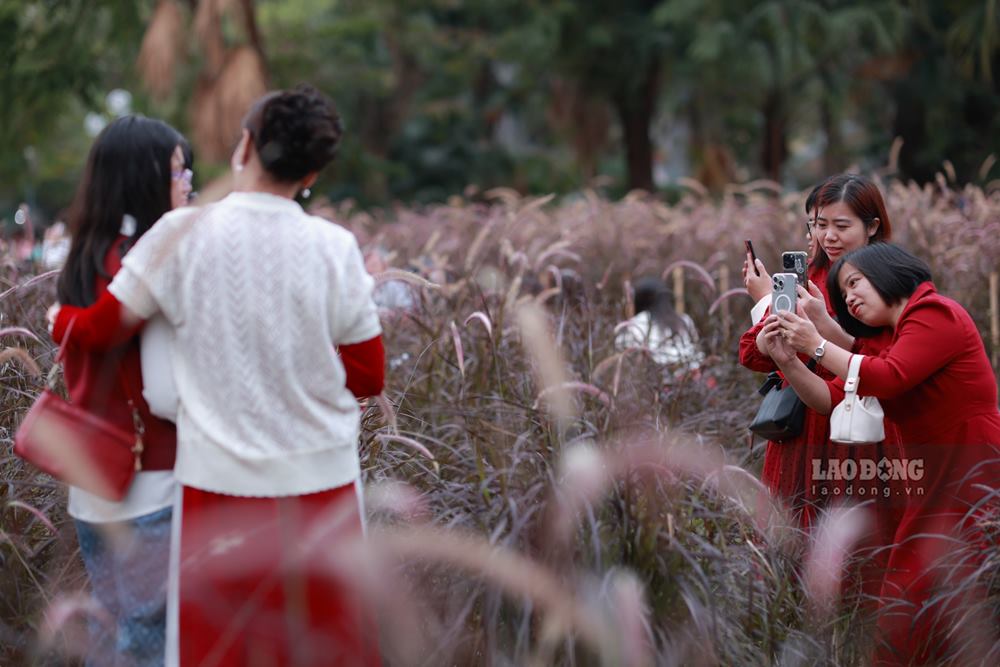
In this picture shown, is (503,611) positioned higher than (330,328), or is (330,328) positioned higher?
(330,328)

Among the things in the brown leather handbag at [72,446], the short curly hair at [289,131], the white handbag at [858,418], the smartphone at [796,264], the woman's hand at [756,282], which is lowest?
the white handbag at [858,418]

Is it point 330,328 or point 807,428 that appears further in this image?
point 807,428

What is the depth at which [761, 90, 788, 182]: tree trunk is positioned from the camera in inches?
842

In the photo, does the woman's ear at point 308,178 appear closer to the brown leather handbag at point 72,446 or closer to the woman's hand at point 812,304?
the brown leather handbag at point 72,446

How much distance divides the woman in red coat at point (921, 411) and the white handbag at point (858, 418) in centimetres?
3

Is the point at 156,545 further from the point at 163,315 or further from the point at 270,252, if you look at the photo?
the point at 270,252

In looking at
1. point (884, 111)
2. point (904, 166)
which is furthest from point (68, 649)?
point (884, 111)

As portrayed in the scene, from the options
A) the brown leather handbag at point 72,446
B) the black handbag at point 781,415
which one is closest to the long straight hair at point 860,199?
the black handbag at point 781,415

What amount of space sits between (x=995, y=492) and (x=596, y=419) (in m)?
1.17

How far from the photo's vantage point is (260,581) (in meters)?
2.91

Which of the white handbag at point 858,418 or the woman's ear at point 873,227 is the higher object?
the woman's ear at point 873,227

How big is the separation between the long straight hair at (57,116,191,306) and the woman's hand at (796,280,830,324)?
6.48 ft

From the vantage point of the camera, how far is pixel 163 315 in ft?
9.56

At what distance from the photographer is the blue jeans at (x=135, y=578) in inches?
117
